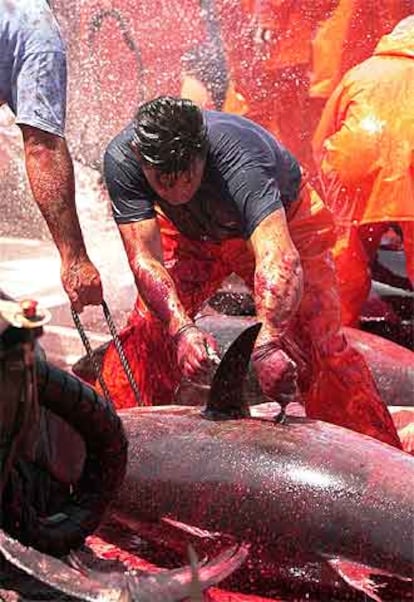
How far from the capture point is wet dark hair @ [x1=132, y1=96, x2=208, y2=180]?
5.14 metres

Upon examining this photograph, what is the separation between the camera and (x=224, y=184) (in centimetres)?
532

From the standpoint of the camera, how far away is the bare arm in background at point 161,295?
4934mm

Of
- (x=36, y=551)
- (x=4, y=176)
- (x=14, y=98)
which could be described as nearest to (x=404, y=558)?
(x=36, y=551)

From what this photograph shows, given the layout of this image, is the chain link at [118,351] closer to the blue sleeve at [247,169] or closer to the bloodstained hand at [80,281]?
the bloodstained hand at [80,281]

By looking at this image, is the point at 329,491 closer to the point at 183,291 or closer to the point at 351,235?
the point at 183,291

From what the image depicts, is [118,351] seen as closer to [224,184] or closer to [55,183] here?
[55,183]

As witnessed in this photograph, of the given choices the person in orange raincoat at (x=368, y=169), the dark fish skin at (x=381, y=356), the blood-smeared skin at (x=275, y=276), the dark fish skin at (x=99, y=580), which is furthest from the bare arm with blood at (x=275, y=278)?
the person in orange raincoat at (x=368, y=169)

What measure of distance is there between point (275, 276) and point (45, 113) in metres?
1.14

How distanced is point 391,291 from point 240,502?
4267mm

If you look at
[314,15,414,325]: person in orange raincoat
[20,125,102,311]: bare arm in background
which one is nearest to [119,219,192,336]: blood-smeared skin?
[20,125,102,311]: bare arm in background

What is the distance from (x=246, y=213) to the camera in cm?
526

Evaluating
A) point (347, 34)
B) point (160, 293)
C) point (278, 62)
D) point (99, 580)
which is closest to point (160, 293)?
point (160, 293)

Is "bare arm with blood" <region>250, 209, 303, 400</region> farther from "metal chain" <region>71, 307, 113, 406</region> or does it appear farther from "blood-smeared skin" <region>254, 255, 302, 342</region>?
"metal chain" <region>71, 307, 113, 406</region>

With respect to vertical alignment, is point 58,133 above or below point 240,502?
above
